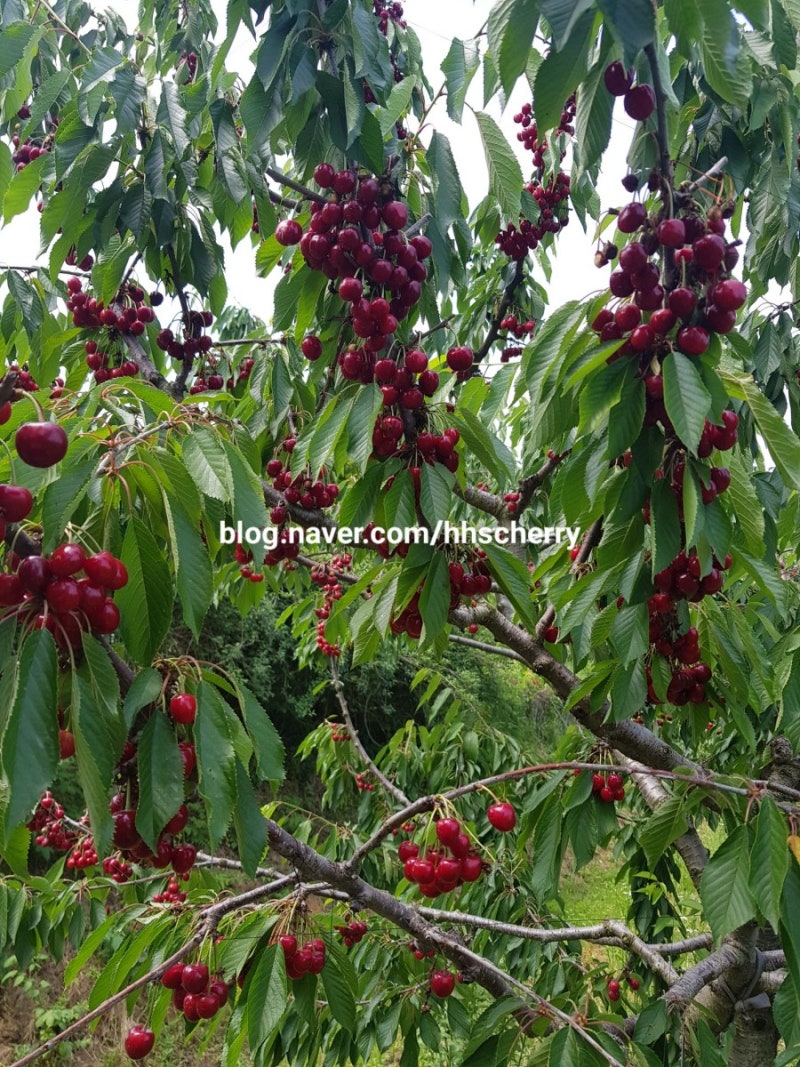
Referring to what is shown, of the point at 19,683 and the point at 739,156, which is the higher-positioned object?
the point at 739,156

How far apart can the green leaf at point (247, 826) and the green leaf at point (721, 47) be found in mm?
1113

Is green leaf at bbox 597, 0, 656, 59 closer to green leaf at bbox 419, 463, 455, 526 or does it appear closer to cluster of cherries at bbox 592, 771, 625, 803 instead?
green leaf at bbox 419, 463, 455, 526

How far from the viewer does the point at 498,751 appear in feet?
13.4

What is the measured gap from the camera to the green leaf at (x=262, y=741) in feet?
3.56

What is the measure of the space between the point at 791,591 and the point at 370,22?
2187 millimetres

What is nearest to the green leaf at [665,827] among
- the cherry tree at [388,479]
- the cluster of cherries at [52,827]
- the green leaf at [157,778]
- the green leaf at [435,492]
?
the cherry tree at [388,479]

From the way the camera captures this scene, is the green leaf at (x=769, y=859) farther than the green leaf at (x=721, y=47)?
Yes

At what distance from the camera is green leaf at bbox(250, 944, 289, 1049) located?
1427mm

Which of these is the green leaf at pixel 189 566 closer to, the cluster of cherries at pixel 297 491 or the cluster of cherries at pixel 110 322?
the cluster of cherries at pixel 297 491

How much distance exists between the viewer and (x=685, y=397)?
1048 millimetres

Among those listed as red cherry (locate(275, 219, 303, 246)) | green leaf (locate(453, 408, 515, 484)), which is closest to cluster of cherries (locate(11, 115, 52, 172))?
red cherry (locate(275, 219, 303, 246))

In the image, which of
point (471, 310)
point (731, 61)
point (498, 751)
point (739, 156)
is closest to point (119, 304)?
point (471, 310)

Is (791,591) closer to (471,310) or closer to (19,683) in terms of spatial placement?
(471,310)

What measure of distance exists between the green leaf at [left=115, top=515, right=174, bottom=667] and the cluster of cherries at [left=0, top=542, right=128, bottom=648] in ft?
0.30
